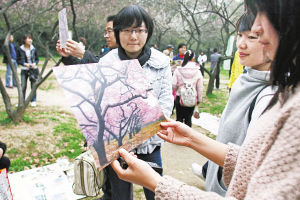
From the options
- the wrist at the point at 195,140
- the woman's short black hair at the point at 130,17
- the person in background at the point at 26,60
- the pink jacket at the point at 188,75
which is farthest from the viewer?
the person in background at the point at 26,60

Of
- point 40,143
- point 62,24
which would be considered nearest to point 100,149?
point 62,24

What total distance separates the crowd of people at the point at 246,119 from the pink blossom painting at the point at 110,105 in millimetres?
101

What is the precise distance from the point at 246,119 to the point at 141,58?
0.87 m

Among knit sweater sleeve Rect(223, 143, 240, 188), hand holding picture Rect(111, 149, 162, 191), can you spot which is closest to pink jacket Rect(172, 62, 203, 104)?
knit sweater sleeve Rect(223, 143, 240, 188)

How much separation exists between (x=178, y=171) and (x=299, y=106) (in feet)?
9.29

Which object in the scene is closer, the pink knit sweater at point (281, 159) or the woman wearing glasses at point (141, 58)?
the pink knit sweater at point (281, 159)

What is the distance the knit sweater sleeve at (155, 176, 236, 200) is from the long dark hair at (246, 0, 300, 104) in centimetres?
39

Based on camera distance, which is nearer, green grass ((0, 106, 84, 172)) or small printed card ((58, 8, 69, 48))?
small printed card ((58, 8, 69, 48))

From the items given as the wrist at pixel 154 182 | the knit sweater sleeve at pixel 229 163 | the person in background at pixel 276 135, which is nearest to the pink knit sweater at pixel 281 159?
the person in background at pixel 276 135

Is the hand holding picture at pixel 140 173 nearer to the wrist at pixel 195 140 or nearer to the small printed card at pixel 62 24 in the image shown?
the wrist at pixel 195 140

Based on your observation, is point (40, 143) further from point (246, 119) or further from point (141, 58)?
point (246, 119)

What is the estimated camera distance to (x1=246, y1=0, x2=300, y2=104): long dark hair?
566 mm

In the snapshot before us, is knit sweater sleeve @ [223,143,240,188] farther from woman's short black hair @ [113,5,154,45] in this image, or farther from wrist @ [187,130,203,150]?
woman's short black hair @ [113,5,154,45]

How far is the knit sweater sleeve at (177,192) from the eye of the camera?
2.45 feet
